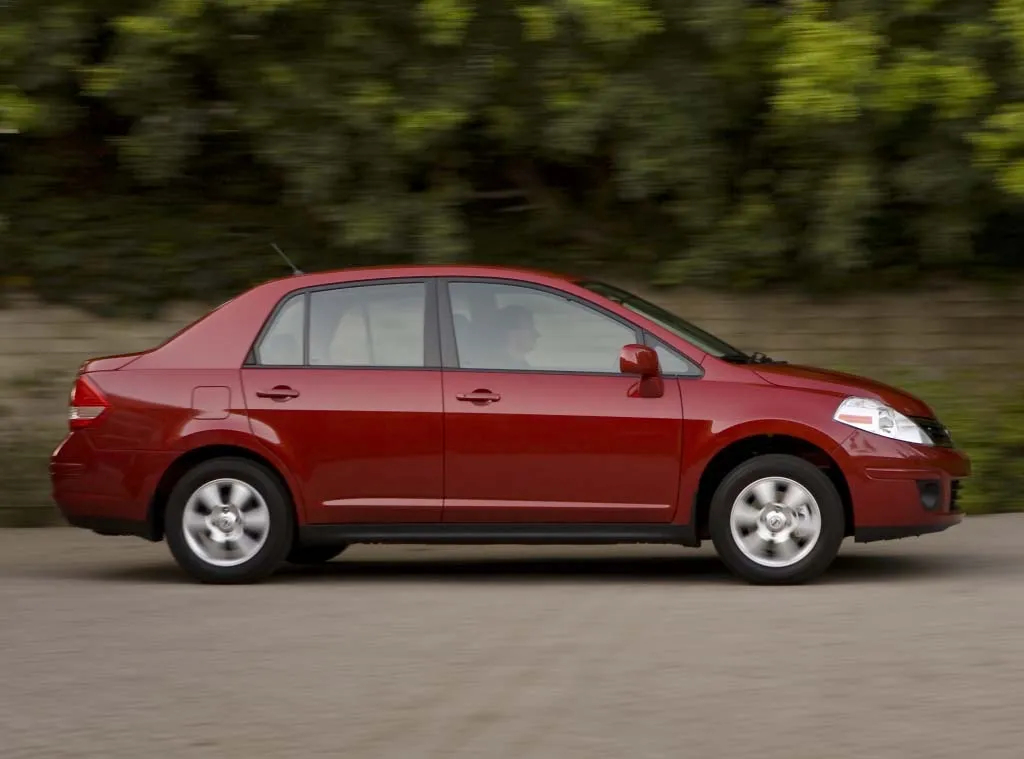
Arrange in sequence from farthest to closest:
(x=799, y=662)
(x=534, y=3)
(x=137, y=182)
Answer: (x=137, y=182) < (x=534, y=3) < (x=799, y=662)

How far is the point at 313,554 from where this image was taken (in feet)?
35.7

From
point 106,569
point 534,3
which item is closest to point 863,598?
point 106,569

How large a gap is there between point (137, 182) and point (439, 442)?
762 centimetres

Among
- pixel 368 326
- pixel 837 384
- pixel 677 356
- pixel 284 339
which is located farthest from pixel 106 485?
pixel 837 384

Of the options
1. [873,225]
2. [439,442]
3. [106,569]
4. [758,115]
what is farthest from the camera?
[873,225]

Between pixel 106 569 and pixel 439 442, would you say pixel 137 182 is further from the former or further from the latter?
pixel 439 442

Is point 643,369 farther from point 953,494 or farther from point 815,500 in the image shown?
point 953,494

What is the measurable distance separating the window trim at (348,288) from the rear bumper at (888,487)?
2231 mm

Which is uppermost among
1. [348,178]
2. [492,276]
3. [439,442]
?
[348,178]

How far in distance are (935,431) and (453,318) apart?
8.69 ft

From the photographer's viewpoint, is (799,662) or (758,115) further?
(758,115)

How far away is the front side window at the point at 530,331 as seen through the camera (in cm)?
959

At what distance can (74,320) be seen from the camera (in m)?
15.3

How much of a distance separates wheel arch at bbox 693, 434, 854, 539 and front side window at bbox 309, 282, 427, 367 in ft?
5.38
